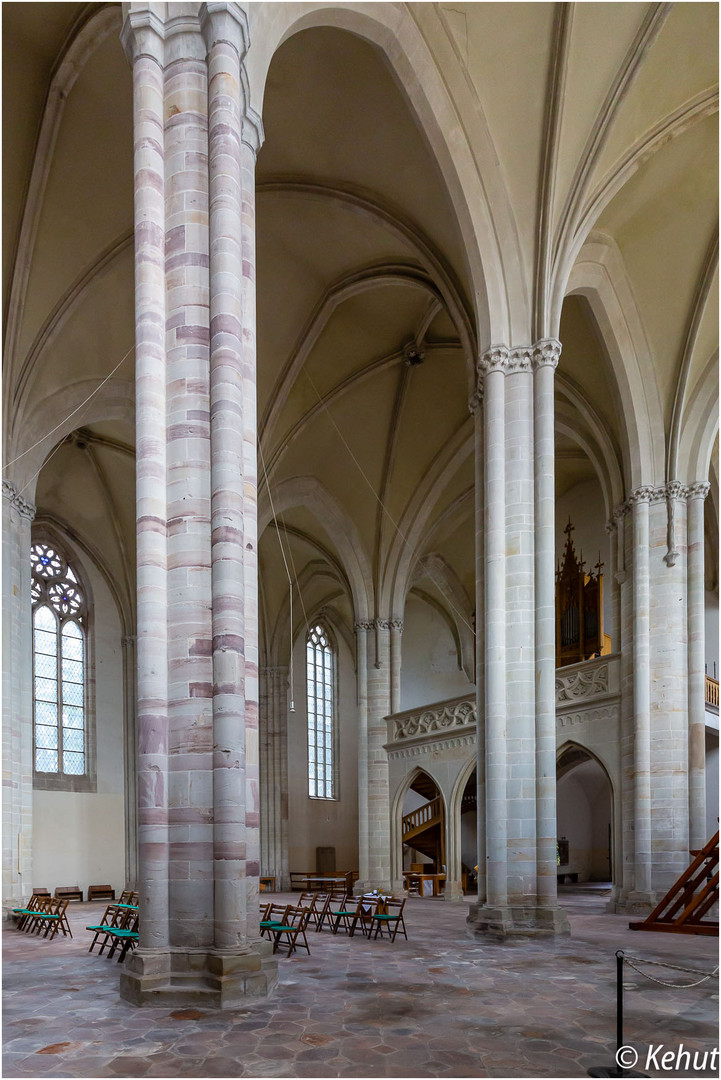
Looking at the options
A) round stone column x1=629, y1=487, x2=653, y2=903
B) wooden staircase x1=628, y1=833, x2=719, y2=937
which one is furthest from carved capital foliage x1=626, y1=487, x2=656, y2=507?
wooden staircase x1=628, y1=833, x2=719, y2=937

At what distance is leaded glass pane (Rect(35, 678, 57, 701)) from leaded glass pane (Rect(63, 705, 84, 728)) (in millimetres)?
509

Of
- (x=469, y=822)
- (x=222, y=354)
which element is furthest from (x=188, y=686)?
(x=469, y=822)

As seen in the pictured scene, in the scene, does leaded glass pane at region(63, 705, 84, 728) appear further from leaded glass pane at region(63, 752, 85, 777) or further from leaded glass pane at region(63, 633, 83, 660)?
leaded glass pane at region(63, 633, 83, 660)

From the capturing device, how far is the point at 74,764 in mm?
26062

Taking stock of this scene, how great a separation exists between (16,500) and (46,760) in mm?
10090

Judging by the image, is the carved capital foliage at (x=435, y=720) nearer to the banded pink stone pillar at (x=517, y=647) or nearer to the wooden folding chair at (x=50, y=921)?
the banded pink stone pillar at (x=517, y=647)

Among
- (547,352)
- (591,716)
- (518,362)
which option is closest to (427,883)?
(591,716)

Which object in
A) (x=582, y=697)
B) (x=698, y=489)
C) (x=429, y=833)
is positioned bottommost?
(x=429, y=833)

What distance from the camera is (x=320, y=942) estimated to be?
12719 millimetres

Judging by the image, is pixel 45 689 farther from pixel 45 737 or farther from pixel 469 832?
pixel 469 832

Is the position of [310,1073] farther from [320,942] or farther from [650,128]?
[650,128]

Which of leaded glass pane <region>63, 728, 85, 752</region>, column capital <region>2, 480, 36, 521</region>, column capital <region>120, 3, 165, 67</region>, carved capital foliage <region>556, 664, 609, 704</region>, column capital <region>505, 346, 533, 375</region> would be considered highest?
column capital <region>120, 3, 165, 67</region>

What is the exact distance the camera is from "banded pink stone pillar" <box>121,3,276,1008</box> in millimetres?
7980

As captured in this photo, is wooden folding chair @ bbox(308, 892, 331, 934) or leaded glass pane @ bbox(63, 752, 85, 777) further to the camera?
leaded glass pane @ bbox(63, 752, 85, 777)
